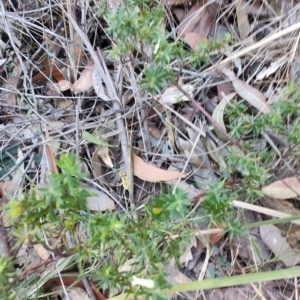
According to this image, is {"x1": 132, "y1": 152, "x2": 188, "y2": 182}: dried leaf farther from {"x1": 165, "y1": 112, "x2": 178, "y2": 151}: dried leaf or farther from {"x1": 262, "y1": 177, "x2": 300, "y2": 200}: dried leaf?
{"x1": 262, "y1": 177, "x2": 300, "y2": 200}: dried leaf

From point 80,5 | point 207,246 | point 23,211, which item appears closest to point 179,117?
point 207,246

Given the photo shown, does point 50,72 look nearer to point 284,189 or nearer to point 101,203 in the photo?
point 101,203

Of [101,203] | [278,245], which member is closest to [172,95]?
[101,203]

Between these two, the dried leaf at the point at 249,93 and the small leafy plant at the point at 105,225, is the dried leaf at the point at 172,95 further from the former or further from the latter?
the small leafy plant at the point at 105,225

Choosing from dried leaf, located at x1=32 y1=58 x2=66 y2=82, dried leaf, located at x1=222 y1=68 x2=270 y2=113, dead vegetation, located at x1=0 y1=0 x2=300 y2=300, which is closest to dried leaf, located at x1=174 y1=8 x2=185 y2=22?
dead vegetation, located at x1=0 y1=0 x2=300 y2=300

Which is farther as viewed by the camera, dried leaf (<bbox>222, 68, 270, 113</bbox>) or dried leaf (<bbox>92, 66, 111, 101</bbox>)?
dried leaf (<bbox>92, 66, 111, 101</bbox>)

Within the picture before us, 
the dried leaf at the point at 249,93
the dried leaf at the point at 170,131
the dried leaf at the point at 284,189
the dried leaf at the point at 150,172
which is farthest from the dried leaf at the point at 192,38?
the dried leaf at the point at 284,189

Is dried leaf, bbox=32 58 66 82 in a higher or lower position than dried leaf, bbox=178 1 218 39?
lower
